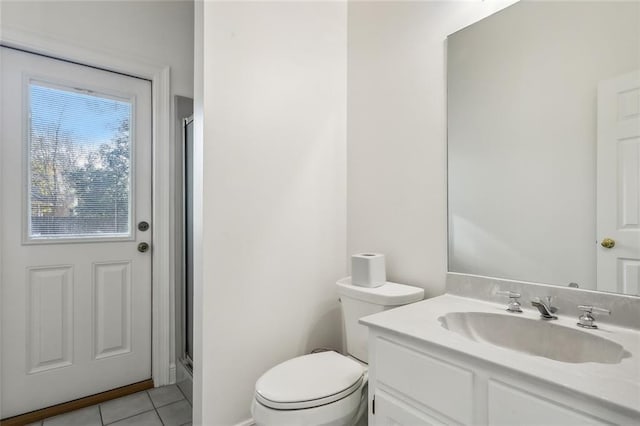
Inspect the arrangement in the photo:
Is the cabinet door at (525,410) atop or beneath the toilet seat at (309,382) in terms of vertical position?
atop

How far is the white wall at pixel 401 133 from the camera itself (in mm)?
1418

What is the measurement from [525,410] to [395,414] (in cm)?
38

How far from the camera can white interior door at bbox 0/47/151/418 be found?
1.67m

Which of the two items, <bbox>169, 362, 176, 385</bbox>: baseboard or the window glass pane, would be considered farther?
<bbox>169, 362, 176, 385</bbox>: baseboard

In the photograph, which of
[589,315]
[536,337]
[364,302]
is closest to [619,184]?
[589,315]

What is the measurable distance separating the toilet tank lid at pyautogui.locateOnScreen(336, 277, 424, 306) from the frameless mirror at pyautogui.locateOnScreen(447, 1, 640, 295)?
0.22 m

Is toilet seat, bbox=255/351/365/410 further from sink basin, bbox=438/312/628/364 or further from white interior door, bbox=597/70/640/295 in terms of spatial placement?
white interior door, bbox=597/70/640/295

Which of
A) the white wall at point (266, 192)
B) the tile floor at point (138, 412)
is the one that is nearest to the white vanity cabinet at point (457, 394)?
the white wall at point (266, 192)

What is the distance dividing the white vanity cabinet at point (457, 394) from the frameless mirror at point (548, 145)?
21.2 inches

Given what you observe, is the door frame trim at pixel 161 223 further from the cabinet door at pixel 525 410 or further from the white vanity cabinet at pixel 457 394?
the cabinet door at pixel 525 410

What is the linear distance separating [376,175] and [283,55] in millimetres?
790

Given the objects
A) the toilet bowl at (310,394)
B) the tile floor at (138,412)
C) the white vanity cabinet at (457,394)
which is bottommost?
the tile floor at (138,412)

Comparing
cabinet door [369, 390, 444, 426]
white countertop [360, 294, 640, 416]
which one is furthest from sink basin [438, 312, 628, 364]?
cabinet door [369, 390, 444, 426]

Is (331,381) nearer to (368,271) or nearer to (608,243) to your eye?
(368,271)
